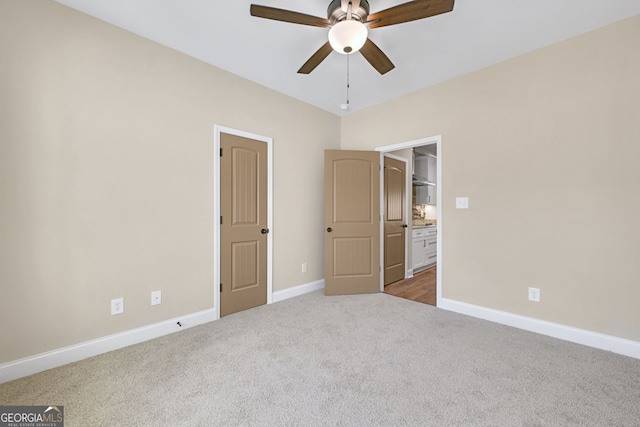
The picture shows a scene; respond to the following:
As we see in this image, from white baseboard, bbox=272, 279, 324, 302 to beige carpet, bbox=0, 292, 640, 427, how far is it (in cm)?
86

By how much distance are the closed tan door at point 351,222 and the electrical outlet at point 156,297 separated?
79.9 inches

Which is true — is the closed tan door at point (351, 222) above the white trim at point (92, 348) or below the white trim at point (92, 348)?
above

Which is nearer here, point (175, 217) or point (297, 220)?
point (175, 217)

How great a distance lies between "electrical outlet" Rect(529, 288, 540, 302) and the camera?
2.58 metres

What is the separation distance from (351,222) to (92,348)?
9.96 ft

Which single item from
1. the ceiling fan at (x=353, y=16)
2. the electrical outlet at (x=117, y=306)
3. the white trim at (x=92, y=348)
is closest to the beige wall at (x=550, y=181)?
the ceiling fan at (x=353, y=16)

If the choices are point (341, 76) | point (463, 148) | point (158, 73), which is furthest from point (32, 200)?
point (463, 148)

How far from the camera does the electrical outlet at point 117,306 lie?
7.39ft

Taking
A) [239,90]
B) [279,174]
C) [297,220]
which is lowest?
[297,220]

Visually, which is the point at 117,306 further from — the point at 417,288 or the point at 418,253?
the point at 418,253

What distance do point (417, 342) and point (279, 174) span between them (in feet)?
8.23

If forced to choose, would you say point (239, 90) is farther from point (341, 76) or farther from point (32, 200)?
point (32, 200)

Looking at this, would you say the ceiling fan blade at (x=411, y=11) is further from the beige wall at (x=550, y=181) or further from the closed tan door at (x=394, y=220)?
the closed tan door at (x=394, y=220)

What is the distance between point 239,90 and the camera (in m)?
3.11
